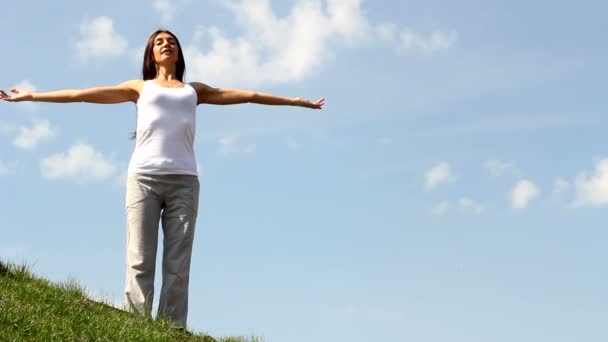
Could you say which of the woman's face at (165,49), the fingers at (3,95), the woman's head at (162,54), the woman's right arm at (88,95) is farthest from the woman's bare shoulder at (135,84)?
the fingers at (3,95)

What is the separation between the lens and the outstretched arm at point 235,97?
10.1 meters

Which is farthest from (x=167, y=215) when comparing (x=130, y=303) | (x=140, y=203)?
(x=130, y=303)

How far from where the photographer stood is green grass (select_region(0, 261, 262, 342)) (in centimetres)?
866

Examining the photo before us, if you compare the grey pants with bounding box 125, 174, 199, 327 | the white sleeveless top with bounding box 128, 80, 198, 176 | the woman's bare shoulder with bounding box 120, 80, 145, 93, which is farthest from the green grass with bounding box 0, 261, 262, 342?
the woman's bare shoulder with bounding box 120, 80, 145, 93

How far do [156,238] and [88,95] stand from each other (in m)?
1.71

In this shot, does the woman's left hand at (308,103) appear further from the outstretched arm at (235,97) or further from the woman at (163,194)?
the woman at (163,194)

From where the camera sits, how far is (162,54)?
9938 millimetres

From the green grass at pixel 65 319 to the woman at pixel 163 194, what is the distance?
12.3 inches

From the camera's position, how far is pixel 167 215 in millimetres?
9695

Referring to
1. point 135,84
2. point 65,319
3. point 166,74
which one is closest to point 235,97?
point 166,74

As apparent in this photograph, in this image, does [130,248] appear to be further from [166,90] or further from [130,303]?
[166,90]

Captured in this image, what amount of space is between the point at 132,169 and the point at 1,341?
7.37ft

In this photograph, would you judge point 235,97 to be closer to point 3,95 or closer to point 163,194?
point 163,194

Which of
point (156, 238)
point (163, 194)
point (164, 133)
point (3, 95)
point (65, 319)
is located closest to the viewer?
point (65, 319)
